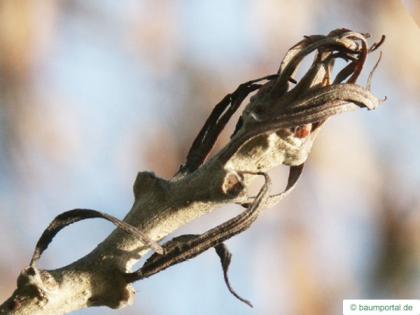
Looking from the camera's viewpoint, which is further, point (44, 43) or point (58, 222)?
point (44, 43)

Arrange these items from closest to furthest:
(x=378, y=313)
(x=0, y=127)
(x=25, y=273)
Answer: (x=25, y=273) → (x=0, y=127) → (x=378, y=313)

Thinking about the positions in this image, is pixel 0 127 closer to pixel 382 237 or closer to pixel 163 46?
pixel 163 46

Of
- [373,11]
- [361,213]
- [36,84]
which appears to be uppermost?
[373,11]

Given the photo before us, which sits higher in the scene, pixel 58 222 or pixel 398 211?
pixel 398 211

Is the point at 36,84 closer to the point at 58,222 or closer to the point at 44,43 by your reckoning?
the point at 44,43

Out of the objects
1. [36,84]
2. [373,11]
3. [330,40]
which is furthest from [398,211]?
[330,40]

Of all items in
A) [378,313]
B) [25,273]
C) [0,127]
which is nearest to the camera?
[25,273]
